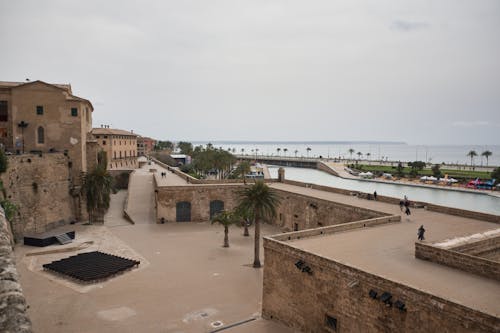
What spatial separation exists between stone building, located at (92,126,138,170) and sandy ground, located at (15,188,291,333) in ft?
123

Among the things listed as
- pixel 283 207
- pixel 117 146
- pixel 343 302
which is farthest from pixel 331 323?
pixel 117 146

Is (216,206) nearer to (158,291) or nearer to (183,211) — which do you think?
(183,211)

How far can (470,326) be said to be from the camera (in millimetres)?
9375

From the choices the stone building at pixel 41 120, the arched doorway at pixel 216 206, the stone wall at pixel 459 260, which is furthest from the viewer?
the arched doorway at pixel 216 206

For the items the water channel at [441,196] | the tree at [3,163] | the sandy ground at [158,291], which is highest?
the tree at [3,163]

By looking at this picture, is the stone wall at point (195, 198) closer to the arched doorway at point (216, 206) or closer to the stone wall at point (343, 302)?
the arched doorway at point (216, 206)

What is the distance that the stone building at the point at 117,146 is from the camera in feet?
205

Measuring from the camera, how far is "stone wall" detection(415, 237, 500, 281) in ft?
39.9

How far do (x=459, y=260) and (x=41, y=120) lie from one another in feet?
110

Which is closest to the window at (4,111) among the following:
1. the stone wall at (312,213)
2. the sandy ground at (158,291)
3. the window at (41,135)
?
the window at (41,135)

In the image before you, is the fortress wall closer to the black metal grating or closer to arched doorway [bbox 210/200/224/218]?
the black metal grating

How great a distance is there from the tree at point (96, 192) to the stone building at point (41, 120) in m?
2.08

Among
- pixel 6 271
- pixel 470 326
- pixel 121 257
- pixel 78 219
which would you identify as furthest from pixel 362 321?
pixel 78 219

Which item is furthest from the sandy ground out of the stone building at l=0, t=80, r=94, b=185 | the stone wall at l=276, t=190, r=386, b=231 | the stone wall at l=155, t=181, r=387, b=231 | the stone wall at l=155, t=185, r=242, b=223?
the stone building at l=0, t=80, r=94, b=185
